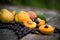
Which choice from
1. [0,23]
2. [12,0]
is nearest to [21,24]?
[0,23]

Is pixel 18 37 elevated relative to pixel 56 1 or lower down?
elevated

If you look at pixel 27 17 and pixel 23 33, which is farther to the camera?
pixel 27 17

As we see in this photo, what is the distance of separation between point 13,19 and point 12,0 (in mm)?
2855

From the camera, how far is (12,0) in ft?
19.0

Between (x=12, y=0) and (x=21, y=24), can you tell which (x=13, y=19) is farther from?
(x=12, y=0)

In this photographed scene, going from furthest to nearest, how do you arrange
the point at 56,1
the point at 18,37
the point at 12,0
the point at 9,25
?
1. the point at 56,1
2. the point at 12,0
3. the point at 9,25
4. the point at 18,37

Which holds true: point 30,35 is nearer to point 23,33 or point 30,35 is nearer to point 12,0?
point 23,33

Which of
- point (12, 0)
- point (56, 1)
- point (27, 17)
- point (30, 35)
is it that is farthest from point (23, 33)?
point (56, 1)

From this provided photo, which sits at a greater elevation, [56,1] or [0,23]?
[0,23]

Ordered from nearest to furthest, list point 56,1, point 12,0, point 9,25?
point 9,25 < point 12,0 < point 56,1

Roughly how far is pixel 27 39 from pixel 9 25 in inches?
14.1

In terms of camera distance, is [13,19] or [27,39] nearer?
[27,39]

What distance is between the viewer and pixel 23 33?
2717 millimetres

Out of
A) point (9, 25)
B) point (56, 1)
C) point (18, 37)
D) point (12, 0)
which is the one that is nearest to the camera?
point (18, 37)
